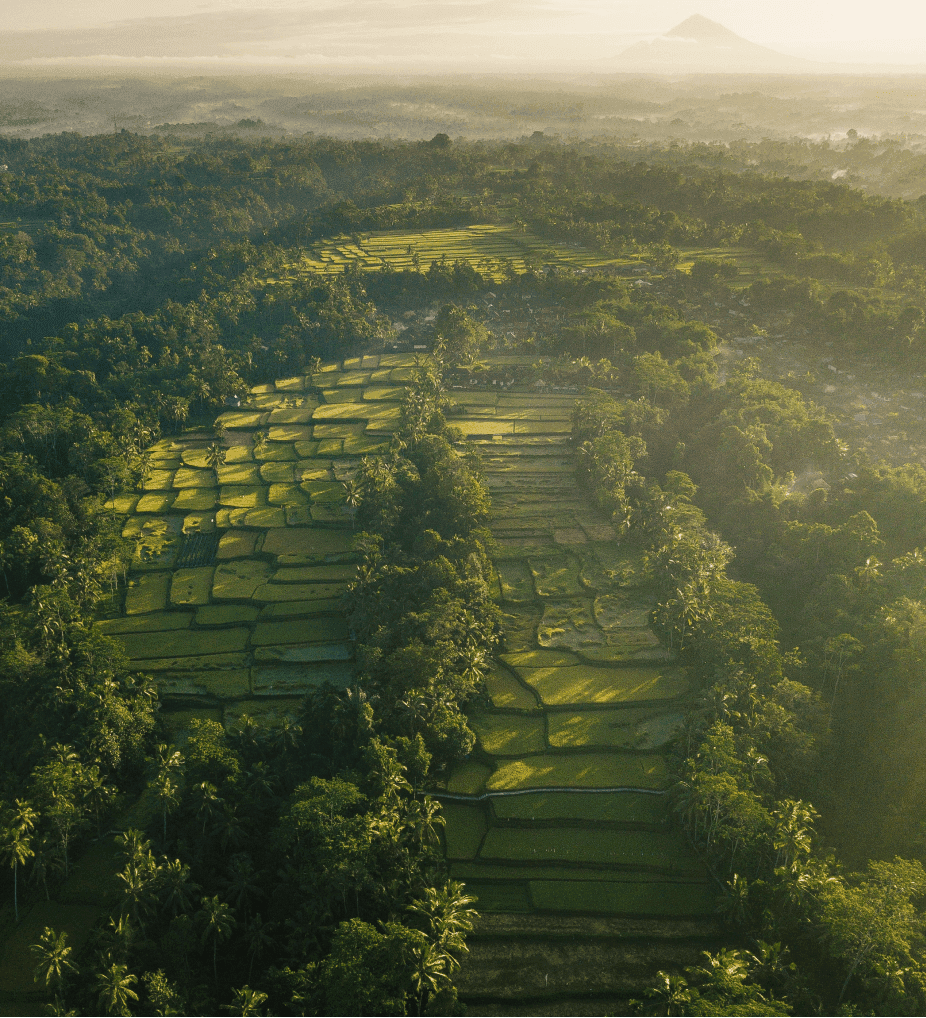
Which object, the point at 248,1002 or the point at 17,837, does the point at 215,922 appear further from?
the point at 17,837

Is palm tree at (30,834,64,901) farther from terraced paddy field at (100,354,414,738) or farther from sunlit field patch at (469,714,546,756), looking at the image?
sunlit field patch at (469,714,546,756)

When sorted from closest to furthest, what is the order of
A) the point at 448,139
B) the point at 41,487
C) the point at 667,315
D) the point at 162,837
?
the point at 162,837, the point at 41,487, the point at 667,315, the point at 448,139

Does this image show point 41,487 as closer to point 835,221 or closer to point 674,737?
point 674,737

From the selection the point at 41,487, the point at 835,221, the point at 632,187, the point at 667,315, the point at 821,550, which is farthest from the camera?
the point at 632,187

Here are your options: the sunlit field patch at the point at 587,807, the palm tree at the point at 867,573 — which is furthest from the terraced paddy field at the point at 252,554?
the palm tree at the point at 867,573

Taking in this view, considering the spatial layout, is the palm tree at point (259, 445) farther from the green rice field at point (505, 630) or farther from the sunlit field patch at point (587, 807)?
the sunlit field patch at point (587, 807)

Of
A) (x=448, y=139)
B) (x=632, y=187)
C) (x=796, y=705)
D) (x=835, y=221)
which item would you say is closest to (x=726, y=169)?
(x=632, y=187)

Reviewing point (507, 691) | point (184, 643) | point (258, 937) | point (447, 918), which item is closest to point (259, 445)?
point (184, 643)
